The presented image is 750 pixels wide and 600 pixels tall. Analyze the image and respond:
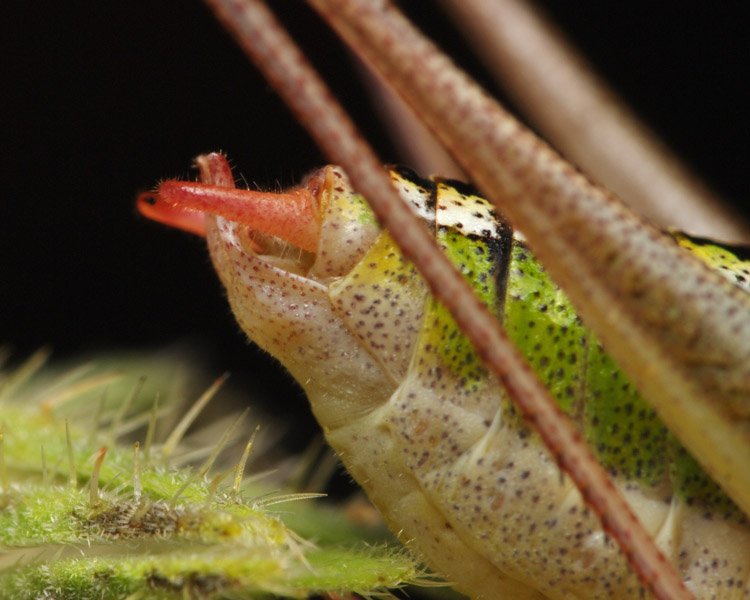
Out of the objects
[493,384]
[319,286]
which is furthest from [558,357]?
[319,286]

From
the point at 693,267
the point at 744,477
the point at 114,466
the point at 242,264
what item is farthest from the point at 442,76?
the point at 114,466

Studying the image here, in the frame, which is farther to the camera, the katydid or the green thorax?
the green thorax

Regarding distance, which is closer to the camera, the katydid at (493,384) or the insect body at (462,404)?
the katydid at (493,384)

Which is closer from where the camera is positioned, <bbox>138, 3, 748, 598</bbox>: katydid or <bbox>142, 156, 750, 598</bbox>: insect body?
<bbox>138, 3, 748, 598</bbox>: katydid

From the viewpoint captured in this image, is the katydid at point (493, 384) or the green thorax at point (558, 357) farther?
the green thorax at point (558, 357)

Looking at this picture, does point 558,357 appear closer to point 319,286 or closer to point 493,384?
point 493,384

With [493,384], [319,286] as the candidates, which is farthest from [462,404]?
[319,286]

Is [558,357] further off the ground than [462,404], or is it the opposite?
[558,357]
